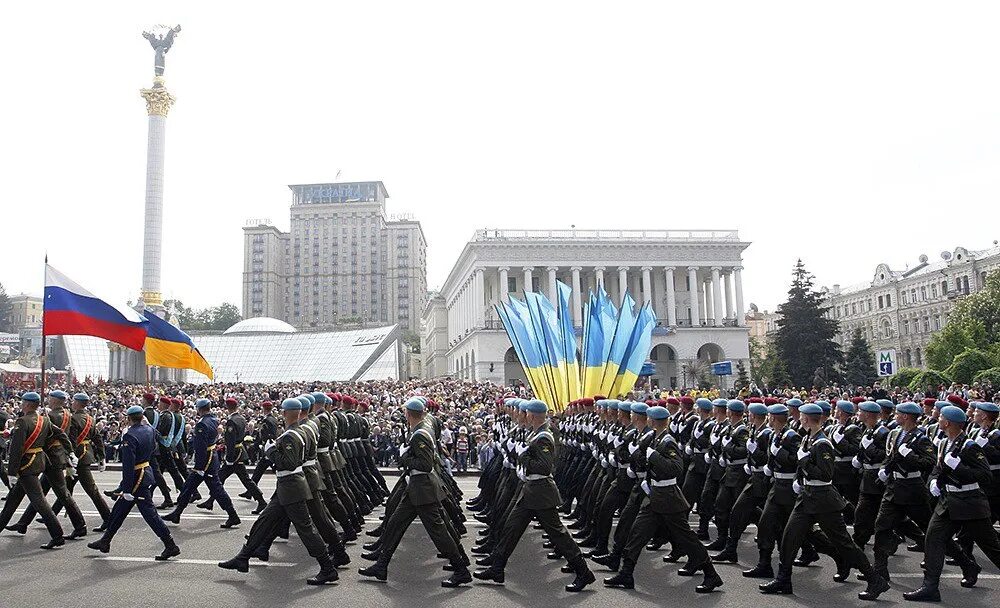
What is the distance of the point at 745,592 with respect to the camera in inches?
288

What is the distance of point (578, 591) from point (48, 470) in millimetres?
6784

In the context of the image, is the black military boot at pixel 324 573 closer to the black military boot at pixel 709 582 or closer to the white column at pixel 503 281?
the black military boot at pixel 709 582

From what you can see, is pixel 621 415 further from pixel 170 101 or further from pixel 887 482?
pixel 170 101

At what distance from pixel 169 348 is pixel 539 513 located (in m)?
13.7

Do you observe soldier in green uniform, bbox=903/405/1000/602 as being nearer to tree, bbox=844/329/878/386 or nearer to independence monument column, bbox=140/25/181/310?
tree, bbox=844/329/878/386

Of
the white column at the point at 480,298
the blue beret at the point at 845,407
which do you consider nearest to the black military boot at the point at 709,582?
the blue beret at the point at 845,407

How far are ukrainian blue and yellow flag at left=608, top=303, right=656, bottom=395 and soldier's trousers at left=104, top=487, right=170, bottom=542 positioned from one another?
1605 centimetres

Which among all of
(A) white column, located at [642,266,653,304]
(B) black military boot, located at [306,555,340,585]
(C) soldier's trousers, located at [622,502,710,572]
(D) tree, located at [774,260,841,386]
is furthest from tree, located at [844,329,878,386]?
(B) black military boot, located at [306,555,340,585]

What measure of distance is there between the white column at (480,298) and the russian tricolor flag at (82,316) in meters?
51.1

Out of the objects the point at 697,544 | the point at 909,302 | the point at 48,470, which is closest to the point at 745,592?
the point at 697,544

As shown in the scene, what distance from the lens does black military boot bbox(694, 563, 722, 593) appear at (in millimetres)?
7297

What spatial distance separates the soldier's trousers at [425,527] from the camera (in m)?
7.57

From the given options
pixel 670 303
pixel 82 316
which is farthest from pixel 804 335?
pixel 82 316

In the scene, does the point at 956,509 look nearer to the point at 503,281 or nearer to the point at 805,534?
the point at 805,534
